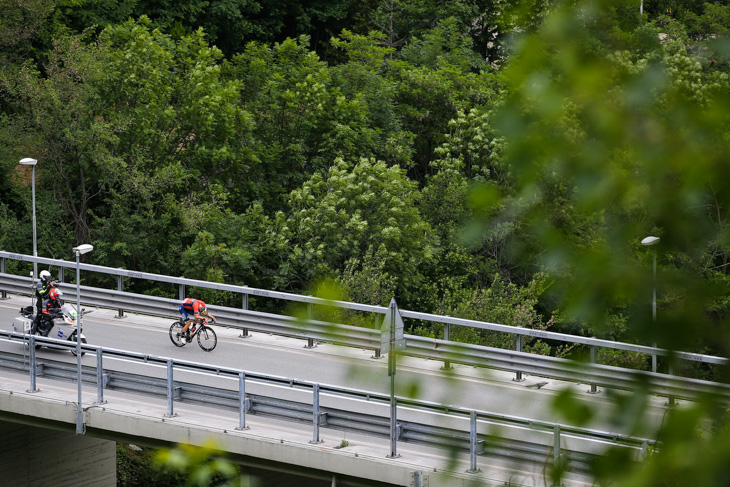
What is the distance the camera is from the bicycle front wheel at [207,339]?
1969 cm

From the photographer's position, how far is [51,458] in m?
19.8

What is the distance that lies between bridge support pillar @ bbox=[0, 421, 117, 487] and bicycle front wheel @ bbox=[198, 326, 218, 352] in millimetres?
2789

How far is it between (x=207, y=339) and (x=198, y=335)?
237mm

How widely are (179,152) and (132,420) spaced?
19.4 m

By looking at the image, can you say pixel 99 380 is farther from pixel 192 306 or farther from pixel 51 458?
pixel 51 458

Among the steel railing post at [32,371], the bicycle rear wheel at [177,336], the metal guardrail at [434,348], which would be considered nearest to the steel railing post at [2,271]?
the metal guardrail at [434,348]

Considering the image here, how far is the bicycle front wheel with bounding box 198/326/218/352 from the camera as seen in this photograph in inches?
775

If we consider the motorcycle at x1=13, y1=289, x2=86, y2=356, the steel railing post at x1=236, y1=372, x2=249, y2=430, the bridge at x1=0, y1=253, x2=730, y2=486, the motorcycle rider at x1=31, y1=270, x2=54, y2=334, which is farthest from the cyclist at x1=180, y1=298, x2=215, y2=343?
the steel railing post at x1=236, y1=372, x2=249, y2=430

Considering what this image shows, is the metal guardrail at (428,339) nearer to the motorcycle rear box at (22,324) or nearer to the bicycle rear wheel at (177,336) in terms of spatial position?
the bicycle rear wheel at (177,336)

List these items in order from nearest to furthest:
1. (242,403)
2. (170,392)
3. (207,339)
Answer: (242,403)
(170,392)
(207,339)

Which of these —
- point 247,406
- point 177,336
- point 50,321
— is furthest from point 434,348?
point 50,321

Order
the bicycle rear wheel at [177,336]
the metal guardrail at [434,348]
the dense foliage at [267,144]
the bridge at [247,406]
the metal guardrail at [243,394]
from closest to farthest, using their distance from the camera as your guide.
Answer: the metal guardrail at [434,348], the bridge at [247,406], the metal guardrail at [243,394], the bicycle rear wheel at [177,336], the dense foliage at [267,144]

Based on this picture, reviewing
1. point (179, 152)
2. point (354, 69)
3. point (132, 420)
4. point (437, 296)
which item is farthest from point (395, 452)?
point (354, 69)

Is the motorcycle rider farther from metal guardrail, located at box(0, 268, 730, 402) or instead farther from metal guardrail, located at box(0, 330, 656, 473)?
metal guardrail, located at box(0, 268, 730, 402)
